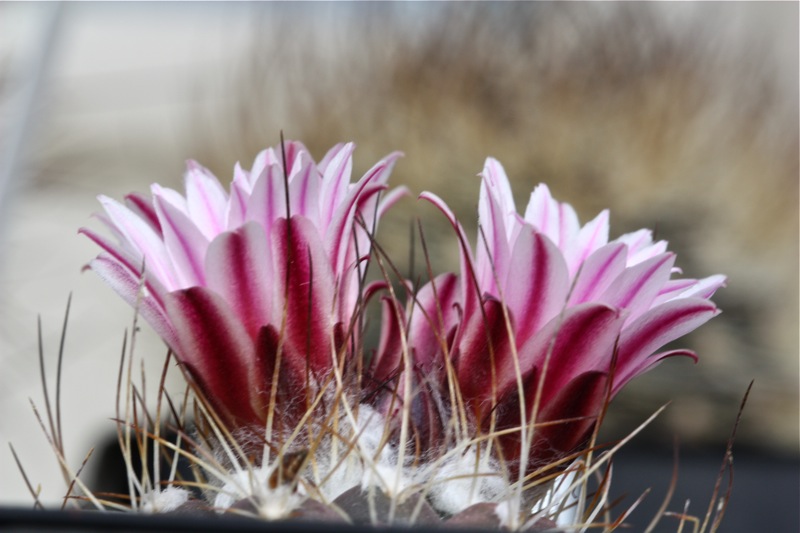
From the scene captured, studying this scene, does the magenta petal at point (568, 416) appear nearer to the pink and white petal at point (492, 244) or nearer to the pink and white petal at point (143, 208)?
the pink and white petal at point (492, 244)

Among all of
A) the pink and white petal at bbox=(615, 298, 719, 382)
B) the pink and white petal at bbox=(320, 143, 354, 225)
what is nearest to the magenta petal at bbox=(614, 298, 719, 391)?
the pink and white petal at bbox=(615, 298, 719, 382)

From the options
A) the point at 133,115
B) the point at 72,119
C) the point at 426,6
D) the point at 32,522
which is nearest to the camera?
the point at 32,522

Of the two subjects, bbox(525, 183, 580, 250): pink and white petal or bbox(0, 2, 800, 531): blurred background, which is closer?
bbox(525, 183, 580, 250): pink and white petal

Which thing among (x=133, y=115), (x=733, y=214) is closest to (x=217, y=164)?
(x=133, y=115)

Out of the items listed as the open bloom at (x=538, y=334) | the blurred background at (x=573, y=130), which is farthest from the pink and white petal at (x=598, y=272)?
the blurred background at (x=573, y=130)

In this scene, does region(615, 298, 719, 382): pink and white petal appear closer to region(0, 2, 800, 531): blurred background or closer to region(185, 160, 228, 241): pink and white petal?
region(185, 160, 228, 241): pink and white petal

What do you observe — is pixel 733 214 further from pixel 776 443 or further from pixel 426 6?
pixel 426 6
